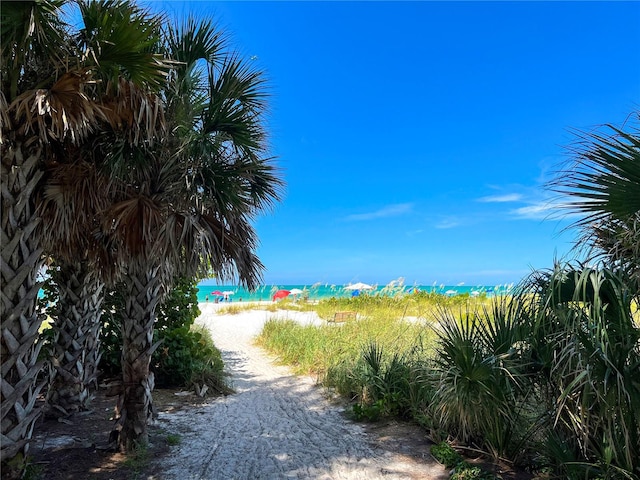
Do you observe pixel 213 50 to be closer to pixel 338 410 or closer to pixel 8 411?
pixel 8 411

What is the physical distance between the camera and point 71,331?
573 cm

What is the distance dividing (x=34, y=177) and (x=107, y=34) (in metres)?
1.53

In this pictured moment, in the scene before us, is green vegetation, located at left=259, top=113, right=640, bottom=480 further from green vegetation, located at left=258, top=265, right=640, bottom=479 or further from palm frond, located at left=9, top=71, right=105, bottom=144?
palm frond, located at left=9, top=71, right=105, bottom=144

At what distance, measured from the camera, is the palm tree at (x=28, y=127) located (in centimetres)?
342

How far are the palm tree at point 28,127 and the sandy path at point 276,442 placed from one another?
176 centimetres

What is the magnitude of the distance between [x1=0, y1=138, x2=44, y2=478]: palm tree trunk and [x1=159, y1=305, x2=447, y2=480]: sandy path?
4.98 ft

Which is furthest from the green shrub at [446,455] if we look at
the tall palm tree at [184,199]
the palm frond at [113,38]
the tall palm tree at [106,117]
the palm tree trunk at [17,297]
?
the palm frond at [113,38]

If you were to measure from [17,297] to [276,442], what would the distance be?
3636mm

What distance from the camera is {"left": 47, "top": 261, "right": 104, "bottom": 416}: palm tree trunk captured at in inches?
225

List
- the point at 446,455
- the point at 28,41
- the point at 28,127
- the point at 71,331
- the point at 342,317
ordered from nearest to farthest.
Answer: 1. the point at 28,41
2. the point at 28,127
3. the point at 446,455
4. the point at 71,331
5. the point at 342,317

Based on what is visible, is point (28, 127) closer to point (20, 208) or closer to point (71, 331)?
point (20, 208)

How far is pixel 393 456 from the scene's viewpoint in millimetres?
4910

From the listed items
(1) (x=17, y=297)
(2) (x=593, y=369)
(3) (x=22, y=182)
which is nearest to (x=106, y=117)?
(3) (x=22, y=182)

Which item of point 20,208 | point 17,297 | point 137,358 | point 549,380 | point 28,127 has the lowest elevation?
point 137,358
